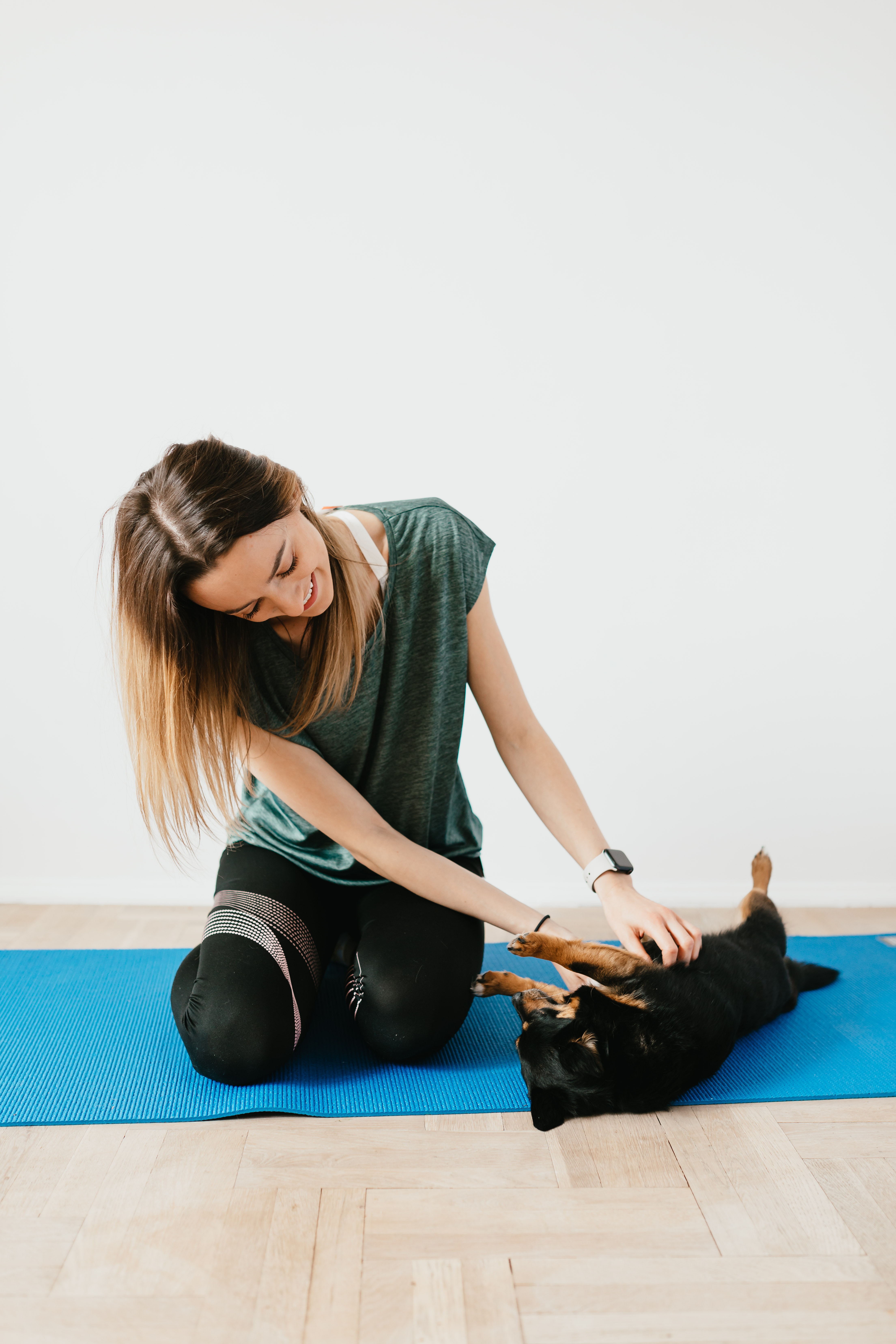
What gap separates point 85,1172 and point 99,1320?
274 millimetres

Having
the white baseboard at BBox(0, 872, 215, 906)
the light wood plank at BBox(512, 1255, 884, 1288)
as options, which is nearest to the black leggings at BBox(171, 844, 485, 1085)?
the light wood plank at BBox(512, 1255, 884, 1288)

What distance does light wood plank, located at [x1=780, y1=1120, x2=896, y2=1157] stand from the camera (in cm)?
128

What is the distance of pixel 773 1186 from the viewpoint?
120 centimetres

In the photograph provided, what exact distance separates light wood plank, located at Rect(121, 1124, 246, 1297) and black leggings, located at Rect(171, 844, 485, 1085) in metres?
0.12

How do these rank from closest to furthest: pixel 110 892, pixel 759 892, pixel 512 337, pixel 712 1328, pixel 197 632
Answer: pixel 712 1328 < pixel 197 632 < pixel 759 892 < pixel 512 337 < pixel 110 892

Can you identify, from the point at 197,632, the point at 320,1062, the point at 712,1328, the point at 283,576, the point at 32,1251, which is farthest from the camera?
the point at 320,1062

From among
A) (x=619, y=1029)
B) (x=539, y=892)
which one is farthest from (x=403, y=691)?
(x=539, y=892)

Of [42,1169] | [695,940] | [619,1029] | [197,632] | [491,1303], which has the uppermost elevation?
[197,632]

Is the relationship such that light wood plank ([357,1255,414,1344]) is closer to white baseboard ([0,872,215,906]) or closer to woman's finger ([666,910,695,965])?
woman's finger ([666,910,695,965])

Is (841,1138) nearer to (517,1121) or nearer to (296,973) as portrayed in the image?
(517,1121)

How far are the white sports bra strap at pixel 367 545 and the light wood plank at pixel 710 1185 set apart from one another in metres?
0.95

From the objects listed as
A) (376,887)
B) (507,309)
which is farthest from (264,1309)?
(507,309)

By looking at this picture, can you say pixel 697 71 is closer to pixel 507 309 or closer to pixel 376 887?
pixel 507 309

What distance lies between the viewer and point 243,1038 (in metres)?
1.35
